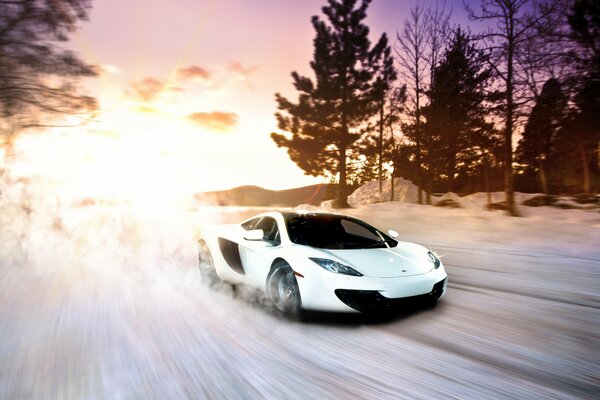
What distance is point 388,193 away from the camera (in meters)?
39.4

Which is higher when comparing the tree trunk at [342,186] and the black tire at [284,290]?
the tree trunk at [342,186]

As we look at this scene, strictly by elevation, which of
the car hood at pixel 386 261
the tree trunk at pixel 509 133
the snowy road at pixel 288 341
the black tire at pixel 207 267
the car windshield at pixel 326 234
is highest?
the tree trunk at pixel 509 133

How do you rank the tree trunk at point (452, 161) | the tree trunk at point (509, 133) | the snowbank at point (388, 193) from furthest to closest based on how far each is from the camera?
the snowbank at point (388, 193) → the tree trunk at point (452, 161) → the tree trunk at point (509, 133)

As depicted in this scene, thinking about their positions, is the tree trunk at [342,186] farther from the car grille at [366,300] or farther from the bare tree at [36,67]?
the car grille at [366,300]

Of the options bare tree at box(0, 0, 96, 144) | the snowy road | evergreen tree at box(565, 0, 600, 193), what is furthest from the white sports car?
evergreen tree at box(565, 0, 600, 193)

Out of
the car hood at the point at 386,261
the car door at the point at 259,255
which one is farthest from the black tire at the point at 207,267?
the car hood at the point at 386,261

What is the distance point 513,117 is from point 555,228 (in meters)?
5.00

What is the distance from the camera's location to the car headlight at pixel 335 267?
4.08 m

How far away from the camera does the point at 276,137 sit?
29.2 m

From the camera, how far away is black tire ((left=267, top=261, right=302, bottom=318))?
434cm

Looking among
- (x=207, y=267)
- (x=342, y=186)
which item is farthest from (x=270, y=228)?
(x=342, y=186)

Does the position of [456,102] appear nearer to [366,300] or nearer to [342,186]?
[342,186]

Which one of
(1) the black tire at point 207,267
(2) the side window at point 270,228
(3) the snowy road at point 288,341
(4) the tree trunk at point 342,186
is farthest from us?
(4) the tree trunk at point 342,186

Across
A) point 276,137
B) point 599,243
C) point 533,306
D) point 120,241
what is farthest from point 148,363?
point 276,137
